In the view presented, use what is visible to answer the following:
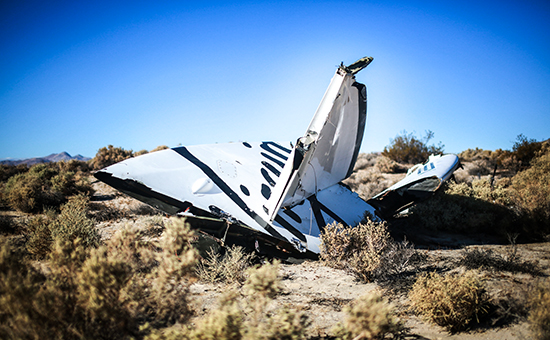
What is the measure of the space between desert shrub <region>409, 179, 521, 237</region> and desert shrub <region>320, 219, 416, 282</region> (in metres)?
3.69

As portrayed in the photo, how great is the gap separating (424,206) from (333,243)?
564 centimetres

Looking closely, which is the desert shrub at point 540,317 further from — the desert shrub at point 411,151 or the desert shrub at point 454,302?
the desert shrub at point 411,151

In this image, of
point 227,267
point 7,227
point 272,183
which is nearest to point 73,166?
point 7,227

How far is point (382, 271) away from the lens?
4934 mm

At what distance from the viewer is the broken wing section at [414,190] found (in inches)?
287

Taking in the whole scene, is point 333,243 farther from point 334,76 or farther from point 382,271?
point 334,76

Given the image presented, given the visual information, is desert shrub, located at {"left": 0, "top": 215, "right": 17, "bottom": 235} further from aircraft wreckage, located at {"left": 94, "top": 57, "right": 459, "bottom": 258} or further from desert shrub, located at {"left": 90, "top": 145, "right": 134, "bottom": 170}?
desert shrub, located at {"left": 90, "top": 145, "right": 134, "bottom": 170}

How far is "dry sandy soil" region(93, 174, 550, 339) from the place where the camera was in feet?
10.8

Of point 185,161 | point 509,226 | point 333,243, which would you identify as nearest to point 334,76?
point 333,243

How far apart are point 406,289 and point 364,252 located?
3.22ft

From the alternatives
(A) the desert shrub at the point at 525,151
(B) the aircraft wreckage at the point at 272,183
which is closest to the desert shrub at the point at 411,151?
(A) the desert shrub at the point at 525,151

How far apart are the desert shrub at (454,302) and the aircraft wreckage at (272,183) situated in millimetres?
2295

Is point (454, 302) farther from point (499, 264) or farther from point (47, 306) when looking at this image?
point (47, 306)

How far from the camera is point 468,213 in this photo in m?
8.41
